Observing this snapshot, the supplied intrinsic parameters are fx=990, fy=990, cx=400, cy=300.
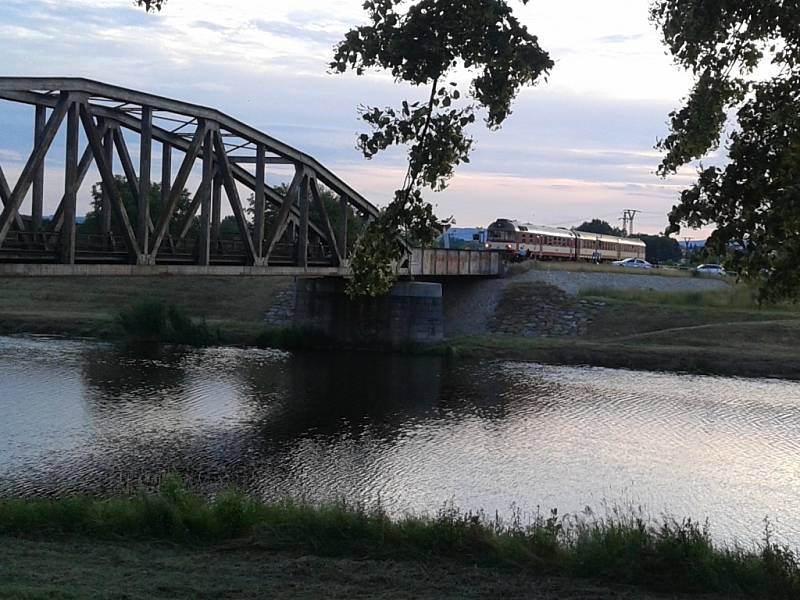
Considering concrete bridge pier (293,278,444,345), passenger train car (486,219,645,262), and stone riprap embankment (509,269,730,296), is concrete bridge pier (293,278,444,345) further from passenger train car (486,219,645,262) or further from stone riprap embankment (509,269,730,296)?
passenger train car (486,219,645,262)

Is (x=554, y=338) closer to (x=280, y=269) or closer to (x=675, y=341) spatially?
(x=675, y=341)

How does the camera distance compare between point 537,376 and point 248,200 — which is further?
point 248,200

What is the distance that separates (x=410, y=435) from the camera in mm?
24891

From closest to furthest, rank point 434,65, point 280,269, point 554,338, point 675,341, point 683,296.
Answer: point 434,65 < point 280,269 < point 675,341 < point 554,338 < point 683,296

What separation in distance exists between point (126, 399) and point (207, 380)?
5.51 m

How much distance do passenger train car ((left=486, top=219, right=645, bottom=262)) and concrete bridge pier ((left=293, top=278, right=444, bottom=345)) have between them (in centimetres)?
2422

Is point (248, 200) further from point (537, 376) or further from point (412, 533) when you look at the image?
point (412, 533)

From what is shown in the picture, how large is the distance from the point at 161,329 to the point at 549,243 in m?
42.3

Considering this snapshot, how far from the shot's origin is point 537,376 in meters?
39.1

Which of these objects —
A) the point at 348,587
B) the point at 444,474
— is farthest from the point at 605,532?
the point at 444,474

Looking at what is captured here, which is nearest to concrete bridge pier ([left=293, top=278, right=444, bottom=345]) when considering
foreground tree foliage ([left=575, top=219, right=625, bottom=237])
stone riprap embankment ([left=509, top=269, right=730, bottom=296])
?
stone riprap embankment ([left=509, top=269, right=730, bottom=296])

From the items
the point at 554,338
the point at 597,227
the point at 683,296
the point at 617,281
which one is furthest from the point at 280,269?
the point at 597,227

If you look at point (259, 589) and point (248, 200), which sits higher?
point (248, 200)

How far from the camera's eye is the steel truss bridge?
24.3 metres
